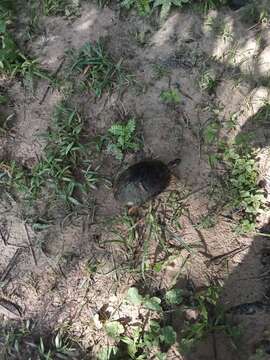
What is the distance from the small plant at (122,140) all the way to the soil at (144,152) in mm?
100

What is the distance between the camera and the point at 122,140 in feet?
13.6

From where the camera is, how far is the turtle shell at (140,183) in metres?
3.81

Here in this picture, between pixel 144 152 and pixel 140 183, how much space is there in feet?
1.74

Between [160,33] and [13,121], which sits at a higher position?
[160,33]

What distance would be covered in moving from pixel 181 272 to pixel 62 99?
7.24 feet

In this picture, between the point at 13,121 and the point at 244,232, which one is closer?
the point at 244,232

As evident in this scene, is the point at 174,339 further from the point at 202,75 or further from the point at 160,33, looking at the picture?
the point at 160,33

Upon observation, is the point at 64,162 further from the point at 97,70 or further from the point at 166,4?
the point at 166,4

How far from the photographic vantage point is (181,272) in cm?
370

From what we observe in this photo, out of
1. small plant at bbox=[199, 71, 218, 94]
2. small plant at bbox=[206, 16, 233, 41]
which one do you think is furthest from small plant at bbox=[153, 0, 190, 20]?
small plant at bbox=[199, 71, 218, 94]

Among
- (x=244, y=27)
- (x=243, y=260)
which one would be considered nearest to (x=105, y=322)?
(x=243, y=260)

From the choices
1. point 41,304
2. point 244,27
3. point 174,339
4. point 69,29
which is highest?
point 244,27

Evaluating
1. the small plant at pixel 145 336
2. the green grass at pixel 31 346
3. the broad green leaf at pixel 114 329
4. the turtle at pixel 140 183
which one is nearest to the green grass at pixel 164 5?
the turtle at pixel 140 183

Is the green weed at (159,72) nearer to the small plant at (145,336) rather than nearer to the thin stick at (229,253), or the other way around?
the thin stick at (229,253)
